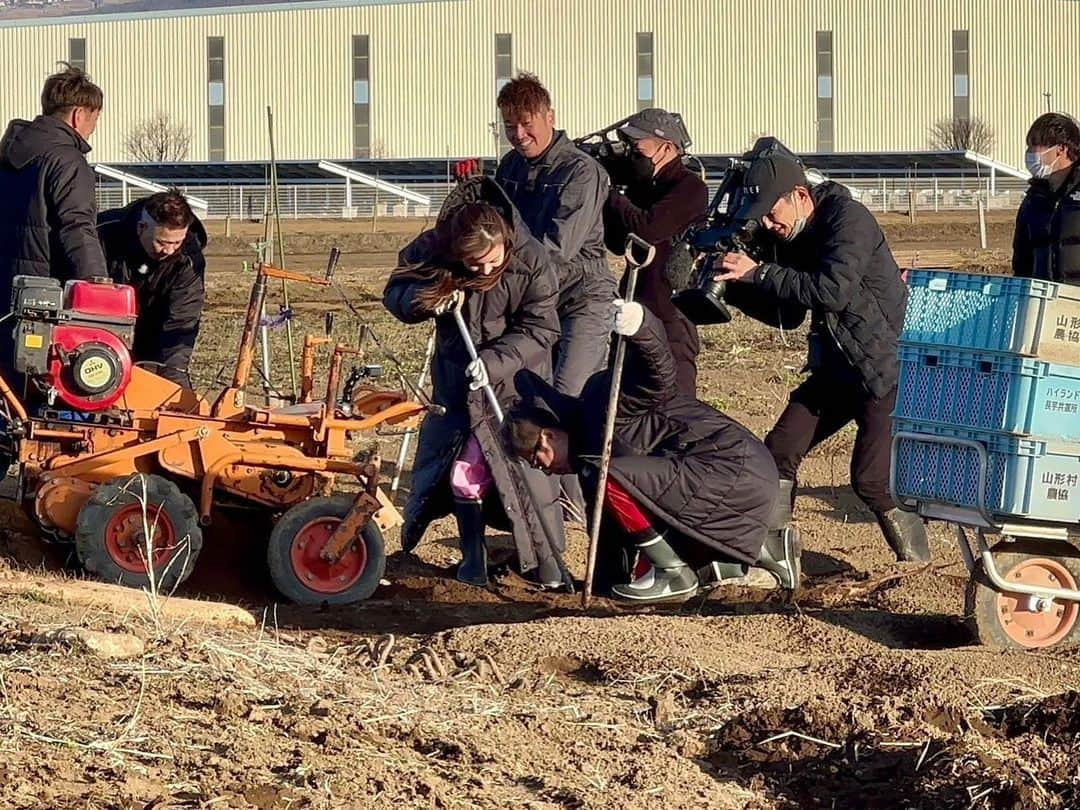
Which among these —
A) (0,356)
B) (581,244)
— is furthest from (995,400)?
(0,356)

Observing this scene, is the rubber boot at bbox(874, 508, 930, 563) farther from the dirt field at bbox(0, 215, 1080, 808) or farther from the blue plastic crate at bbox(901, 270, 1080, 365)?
the blue plastic crate at bbox(901, 270, 1080, 365)

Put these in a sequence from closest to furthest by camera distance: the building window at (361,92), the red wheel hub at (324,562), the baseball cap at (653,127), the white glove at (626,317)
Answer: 1. the white glove at (626,317)
2. the red wheel hub at (324,562)
3. the baseball cap at (653,127)
4. the building window at (361,92)

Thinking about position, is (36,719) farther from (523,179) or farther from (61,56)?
(61,56)

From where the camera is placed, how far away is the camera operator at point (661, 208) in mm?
8336

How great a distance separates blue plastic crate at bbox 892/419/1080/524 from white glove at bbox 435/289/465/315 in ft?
6.40

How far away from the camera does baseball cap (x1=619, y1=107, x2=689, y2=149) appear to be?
328 inches

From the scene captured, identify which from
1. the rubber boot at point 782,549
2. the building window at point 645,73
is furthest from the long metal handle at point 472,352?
the building window at point 645,73

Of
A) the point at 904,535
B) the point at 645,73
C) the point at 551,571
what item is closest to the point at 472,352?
the point at 551,571

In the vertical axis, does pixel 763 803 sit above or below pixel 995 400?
below

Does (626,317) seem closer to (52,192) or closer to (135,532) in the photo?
(135,532)

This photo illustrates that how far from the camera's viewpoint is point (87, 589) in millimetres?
6805

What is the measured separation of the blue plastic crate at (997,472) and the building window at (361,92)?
170 feet

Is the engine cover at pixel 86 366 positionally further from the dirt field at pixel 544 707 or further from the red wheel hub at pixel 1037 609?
the red wheel hub at pixel 1037 609

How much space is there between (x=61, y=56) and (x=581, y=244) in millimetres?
55144
